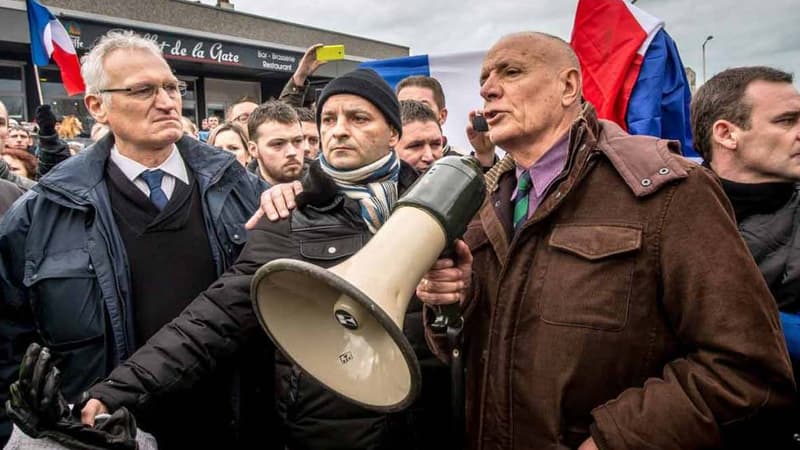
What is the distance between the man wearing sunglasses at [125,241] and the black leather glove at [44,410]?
642 millimetres

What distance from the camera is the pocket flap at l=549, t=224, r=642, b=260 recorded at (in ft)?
4.66

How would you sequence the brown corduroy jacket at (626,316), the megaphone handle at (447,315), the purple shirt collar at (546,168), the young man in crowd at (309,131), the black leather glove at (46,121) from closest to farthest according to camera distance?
the brown corduroy jacket at (626,316), the megaphone handle at (447,315), the purple shirt collar at (546,168), the black leather glove at (46,121), the young man in crowd at (309,131)

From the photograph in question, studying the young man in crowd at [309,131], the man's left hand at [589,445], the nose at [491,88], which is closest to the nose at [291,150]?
the young man in crowd at [309,131]

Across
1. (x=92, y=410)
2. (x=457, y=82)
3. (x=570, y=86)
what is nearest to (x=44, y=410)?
(x=92, y=410)

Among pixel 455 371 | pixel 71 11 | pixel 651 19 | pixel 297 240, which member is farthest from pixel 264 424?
pixel 71 11

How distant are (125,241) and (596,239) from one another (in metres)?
1.67

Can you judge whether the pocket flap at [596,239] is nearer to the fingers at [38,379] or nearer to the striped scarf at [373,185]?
the striped scarf at [373,185]

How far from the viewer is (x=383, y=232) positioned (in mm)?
1266

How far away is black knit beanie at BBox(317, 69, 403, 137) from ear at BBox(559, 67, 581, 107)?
31.2 inches

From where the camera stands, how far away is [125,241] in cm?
212

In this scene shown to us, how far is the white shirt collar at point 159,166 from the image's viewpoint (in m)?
2.24

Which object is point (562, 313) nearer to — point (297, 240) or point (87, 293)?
point (297, 240)

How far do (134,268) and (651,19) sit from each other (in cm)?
340

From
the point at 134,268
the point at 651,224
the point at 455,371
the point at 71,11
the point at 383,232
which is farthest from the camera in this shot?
the point at 71,11
